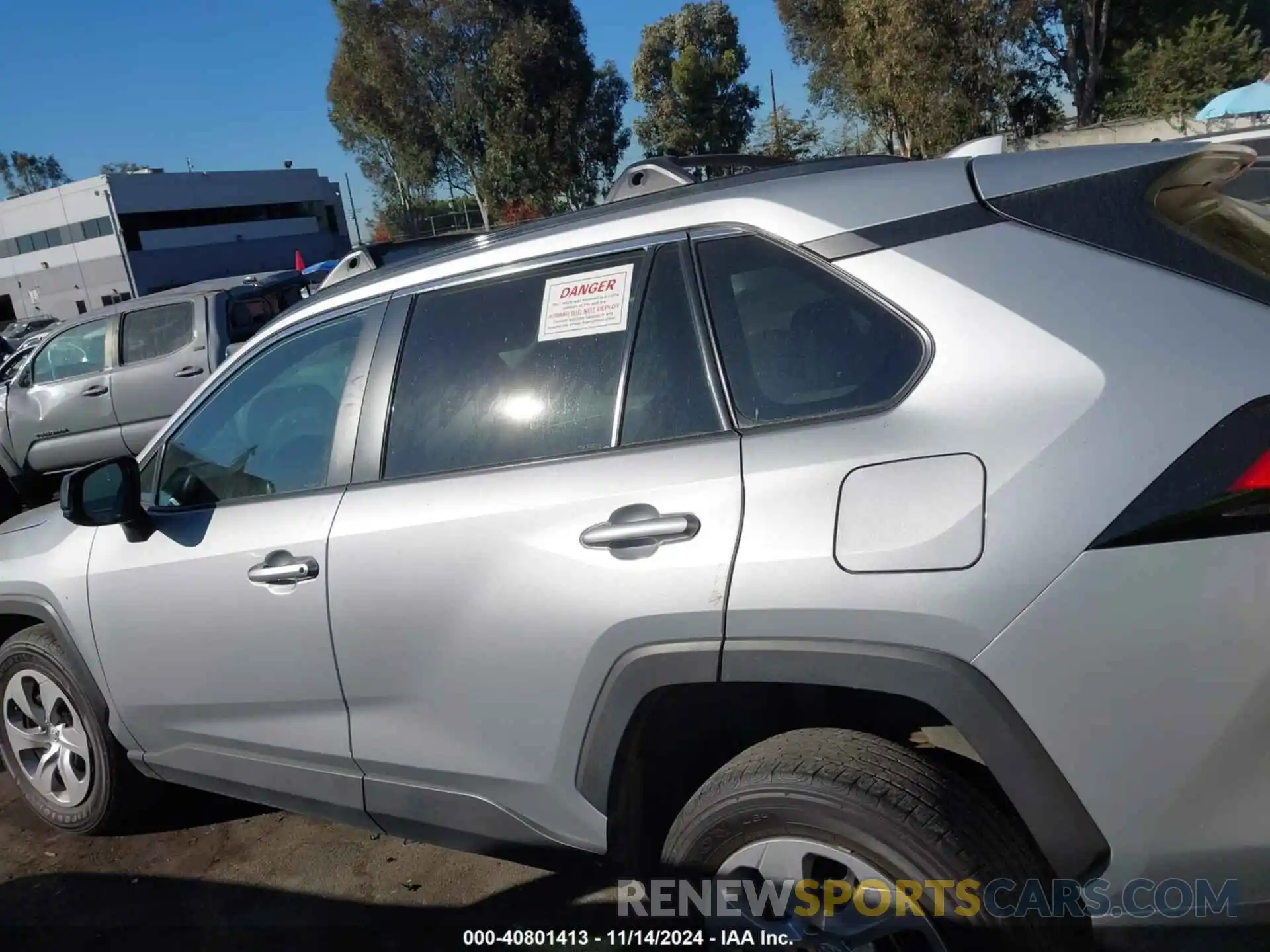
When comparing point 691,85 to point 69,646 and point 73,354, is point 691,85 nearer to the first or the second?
point 73,354

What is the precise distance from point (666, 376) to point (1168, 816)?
1242 mm

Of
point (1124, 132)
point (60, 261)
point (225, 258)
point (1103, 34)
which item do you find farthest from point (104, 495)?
point (60, 261)

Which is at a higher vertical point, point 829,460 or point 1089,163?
point 1089,163

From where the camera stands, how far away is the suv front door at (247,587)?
8.39 ft

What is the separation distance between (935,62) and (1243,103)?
945cm

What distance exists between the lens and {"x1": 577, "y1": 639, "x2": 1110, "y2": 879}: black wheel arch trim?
1672mm

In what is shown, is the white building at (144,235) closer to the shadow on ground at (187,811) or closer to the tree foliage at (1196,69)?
the tree foliage at (1196,69)

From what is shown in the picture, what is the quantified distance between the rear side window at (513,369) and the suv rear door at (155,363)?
6.79 metres

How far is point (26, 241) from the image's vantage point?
50.0 m

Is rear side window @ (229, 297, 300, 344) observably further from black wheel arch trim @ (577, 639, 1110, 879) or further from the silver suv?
black wheel arch trim @ (577, 639, 1110, 879)

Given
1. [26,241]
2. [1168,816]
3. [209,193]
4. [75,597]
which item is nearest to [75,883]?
[75,597]

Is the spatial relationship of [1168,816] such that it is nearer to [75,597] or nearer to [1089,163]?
[1089,163]

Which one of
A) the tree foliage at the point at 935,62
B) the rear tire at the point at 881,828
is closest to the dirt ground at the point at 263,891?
the rear tire at the point at 881,828

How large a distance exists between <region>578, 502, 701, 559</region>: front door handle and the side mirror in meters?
1.60
